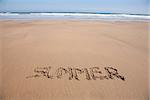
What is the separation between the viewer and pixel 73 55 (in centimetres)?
100

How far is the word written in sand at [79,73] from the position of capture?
817 mm

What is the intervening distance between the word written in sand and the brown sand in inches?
0.9

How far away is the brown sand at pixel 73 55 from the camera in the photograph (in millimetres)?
742

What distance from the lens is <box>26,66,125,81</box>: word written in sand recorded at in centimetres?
82

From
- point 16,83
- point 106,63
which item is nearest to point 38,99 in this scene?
point 16,83

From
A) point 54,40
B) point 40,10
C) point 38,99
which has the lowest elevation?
point 38,99

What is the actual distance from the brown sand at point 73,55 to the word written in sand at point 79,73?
2cm

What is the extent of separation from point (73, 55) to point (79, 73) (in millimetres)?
170

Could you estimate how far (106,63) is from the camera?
927mm

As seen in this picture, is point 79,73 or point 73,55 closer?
point 79,73

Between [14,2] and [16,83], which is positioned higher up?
[14,2]

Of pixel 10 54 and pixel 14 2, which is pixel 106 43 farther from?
pixel 14 2

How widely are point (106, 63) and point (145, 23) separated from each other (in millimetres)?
757

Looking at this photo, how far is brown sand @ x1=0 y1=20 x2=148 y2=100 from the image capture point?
0.74m
